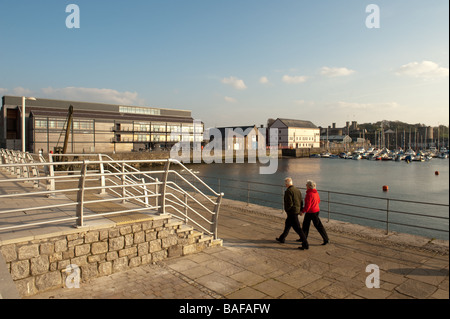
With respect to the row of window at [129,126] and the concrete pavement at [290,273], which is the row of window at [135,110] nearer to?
the row of window at [129,126]

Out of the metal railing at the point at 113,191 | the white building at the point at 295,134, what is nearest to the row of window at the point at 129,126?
the white building at the point at 295,134

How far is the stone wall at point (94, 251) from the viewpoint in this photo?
14.5 feet

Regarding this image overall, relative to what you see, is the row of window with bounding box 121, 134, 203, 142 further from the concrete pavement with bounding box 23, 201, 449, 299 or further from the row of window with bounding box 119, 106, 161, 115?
the concrete pavement with bounding box 23, 201, 449, 299

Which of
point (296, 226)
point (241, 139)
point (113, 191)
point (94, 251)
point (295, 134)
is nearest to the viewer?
point (94, 251)

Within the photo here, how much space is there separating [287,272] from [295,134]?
107998mm

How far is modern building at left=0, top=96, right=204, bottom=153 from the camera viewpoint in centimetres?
5612

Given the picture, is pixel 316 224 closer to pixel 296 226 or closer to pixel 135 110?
pixel 296 226

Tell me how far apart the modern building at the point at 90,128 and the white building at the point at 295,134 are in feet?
125

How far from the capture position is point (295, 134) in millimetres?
110188

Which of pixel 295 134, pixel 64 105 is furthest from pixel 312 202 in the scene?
pixel 295 134

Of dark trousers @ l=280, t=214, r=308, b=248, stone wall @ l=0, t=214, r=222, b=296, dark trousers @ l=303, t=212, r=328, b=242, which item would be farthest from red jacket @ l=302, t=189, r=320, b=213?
stone wall @ l=0, t=214, r=222, b=296
